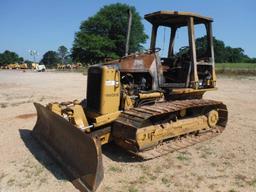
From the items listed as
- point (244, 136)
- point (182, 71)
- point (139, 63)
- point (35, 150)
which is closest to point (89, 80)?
point (139, 63)

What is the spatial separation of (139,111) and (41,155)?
2161 millimetres

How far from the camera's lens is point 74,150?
556cm

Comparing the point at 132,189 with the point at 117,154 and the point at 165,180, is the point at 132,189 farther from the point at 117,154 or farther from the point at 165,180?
the point at 117,154

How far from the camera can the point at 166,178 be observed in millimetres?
5266

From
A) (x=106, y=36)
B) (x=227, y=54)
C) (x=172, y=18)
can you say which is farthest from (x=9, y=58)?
(x=172, y=18)

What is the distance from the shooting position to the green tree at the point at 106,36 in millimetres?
51750

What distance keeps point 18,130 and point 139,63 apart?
3819mm

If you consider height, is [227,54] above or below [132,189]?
above

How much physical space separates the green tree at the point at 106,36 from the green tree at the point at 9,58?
53.5m

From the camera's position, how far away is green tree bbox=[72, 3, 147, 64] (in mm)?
51750

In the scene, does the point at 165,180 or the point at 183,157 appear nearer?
the point at 165,180

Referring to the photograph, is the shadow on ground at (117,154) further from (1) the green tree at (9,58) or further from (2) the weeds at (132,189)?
(1) the green tree at (9,58)

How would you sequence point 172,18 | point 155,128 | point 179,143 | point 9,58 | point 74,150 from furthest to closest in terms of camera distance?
point 9,58, point 172,18, point 179,143, point 155,128, point 74,150

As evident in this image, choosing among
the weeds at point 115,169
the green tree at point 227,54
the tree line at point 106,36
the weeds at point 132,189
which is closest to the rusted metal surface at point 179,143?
the weeds at point 115,169
